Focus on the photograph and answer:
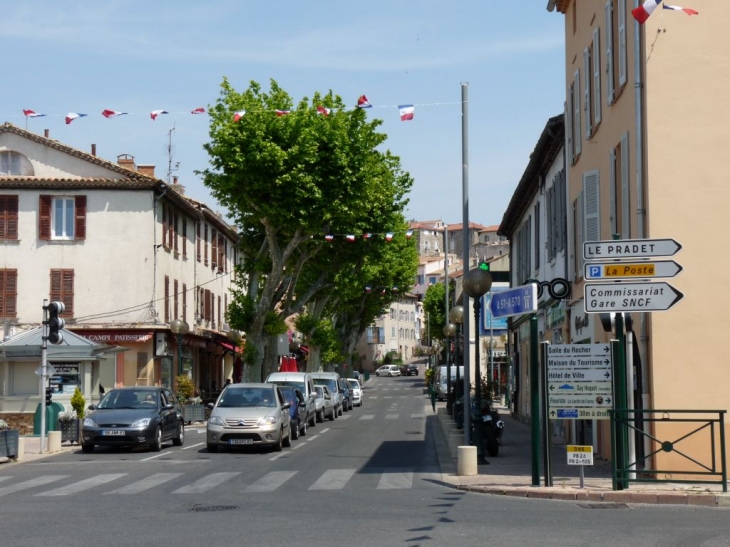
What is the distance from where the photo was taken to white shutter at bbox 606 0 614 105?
789 inches

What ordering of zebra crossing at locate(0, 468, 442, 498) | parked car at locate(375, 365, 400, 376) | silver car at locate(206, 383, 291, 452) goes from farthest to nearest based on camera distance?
parked car at locate(375, 365, 400, 376) → silver car at locate(206, 383, 291, 452) → zebra crossing at locate(0, 468, 442, 498)

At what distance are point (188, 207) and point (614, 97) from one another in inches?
1345

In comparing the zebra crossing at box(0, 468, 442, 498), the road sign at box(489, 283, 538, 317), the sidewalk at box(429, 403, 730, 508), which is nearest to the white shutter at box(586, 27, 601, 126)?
the road sign at box(489, 283, 538, 317)

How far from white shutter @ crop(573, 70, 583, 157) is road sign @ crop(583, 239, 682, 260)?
960cm

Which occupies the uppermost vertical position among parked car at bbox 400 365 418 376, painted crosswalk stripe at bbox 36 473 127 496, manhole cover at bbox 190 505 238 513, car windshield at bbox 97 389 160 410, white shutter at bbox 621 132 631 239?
white shutter at bbox 621 132 631 239

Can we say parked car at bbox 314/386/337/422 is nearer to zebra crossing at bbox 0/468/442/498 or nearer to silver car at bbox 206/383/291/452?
silver car at bbox 206/383/291/452

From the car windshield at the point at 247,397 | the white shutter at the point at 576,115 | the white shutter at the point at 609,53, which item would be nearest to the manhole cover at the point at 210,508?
the white shutter at the point at 609,53

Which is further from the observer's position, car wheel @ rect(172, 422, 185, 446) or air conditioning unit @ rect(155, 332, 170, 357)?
air conditioning unit @ rect(155, 332, 170, 357)

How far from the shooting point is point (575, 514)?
12711mm

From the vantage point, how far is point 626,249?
49.3ft

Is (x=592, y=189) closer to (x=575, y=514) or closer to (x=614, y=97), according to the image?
(x=614, y=97)

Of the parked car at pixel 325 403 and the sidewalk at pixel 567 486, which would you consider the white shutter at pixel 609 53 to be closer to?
the sidewalk at pixel 567 486

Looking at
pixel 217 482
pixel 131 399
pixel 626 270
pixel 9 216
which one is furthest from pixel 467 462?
pixel 9 216

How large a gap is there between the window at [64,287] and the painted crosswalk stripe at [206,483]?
93.1 ft
